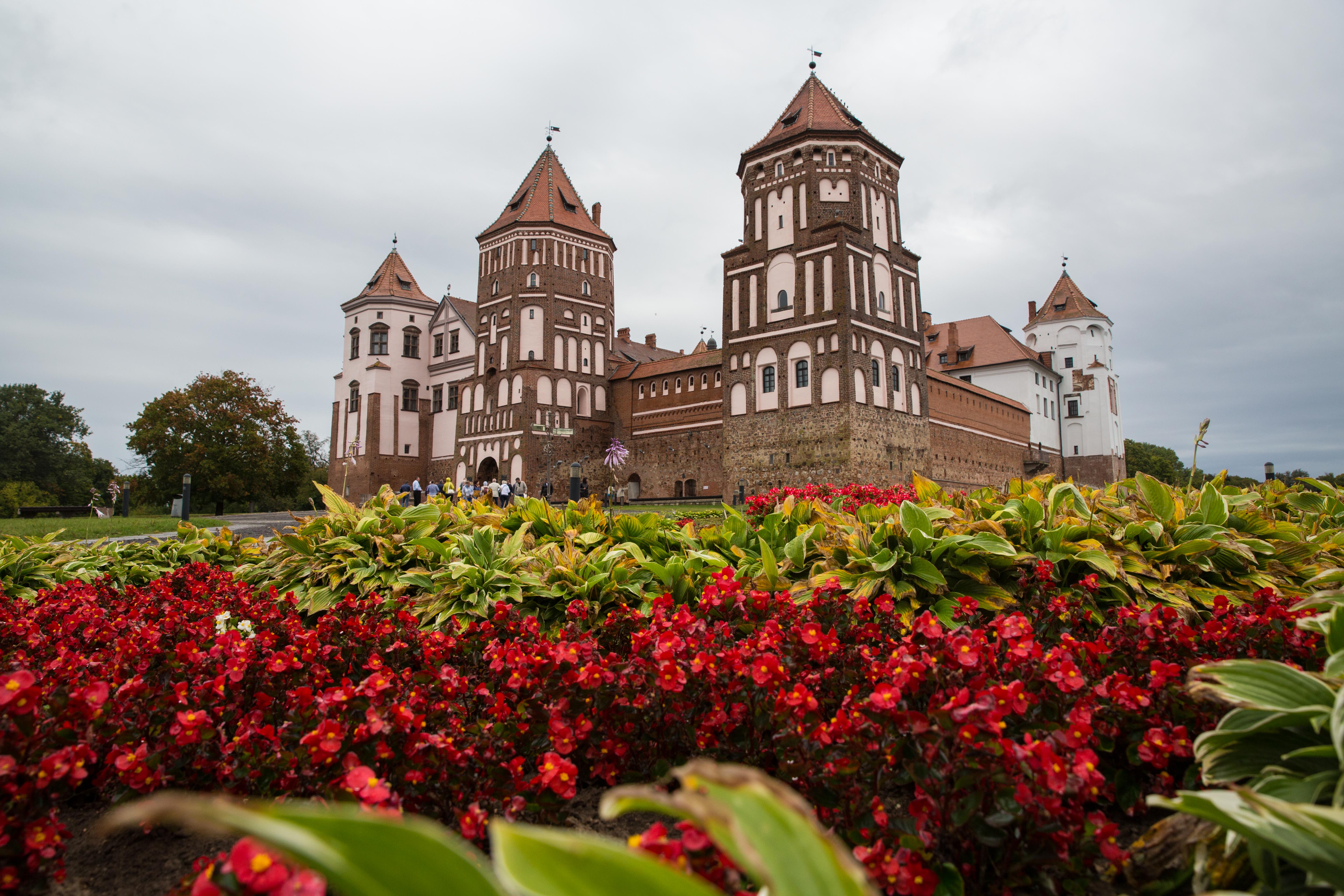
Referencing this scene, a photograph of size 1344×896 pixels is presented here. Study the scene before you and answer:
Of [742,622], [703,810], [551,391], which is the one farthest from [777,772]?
[551,391]

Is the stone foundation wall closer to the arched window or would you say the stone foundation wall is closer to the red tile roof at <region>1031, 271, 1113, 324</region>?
the red tile roof at <region>1031, 271, 1113, 324</region>

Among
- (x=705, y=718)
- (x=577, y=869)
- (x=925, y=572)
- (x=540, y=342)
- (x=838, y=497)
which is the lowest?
(x=705, y=718)

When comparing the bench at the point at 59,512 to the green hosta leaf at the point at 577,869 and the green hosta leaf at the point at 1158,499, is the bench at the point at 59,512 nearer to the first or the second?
the green hosta leaf at the point at 1158,499

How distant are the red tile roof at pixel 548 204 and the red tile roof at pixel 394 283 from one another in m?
7.44

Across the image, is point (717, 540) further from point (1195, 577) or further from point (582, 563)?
point (1195, 577)

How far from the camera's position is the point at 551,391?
134ft

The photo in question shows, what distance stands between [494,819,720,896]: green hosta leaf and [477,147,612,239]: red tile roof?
42902 mm

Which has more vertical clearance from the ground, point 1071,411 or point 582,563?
point 1071,411

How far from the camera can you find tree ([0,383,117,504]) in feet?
169

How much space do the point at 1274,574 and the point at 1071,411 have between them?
206 feet

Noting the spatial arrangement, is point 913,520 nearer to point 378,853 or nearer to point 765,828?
point 765,828

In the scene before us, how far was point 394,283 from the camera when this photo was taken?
47.5 metres

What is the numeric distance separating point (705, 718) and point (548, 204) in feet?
140

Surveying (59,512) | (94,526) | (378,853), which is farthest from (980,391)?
(378,853)
